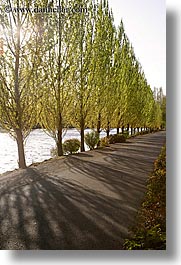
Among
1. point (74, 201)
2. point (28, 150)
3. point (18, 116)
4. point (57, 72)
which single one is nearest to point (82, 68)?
point (57, 72)

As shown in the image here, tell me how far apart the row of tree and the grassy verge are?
44 centimetres

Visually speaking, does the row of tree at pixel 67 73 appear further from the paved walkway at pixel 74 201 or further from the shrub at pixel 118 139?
the paved walkway at pixel 74 201

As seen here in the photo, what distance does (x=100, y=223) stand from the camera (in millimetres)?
2260

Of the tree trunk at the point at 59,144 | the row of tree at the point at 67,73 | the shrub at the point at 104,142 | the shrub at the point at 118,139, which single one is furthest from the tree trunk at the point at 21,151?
the shrub at the point at 104,142

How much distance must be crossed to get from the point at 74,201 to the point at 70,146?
1.00 meters

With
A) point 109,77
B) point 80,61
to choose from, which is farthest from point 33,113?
point 109,77

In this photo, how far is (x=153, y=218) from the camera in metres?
2.32

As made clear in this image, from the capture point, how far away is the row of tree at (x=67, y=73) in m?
2.63

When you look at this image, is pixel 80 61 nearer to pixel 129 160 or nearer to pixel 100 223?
pixel 129 160

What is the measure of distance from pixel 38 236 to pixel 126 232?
58 centimetres

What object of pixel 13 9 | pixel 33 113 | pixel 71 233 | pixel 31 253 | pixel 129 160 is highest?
pixel 13 9

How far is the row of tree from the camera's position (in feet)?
8.62

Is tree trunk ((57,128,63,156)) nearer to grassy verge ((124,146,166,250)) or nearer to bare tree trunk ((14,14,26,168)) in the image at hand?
bare tree trunk ((14,14,26,168))

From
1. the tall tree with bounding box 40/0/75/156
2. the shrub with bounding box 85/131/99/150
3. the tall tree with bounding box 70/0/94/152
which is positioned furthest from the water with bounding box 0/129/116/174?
the shrub with bounding box 85/131/99/150
